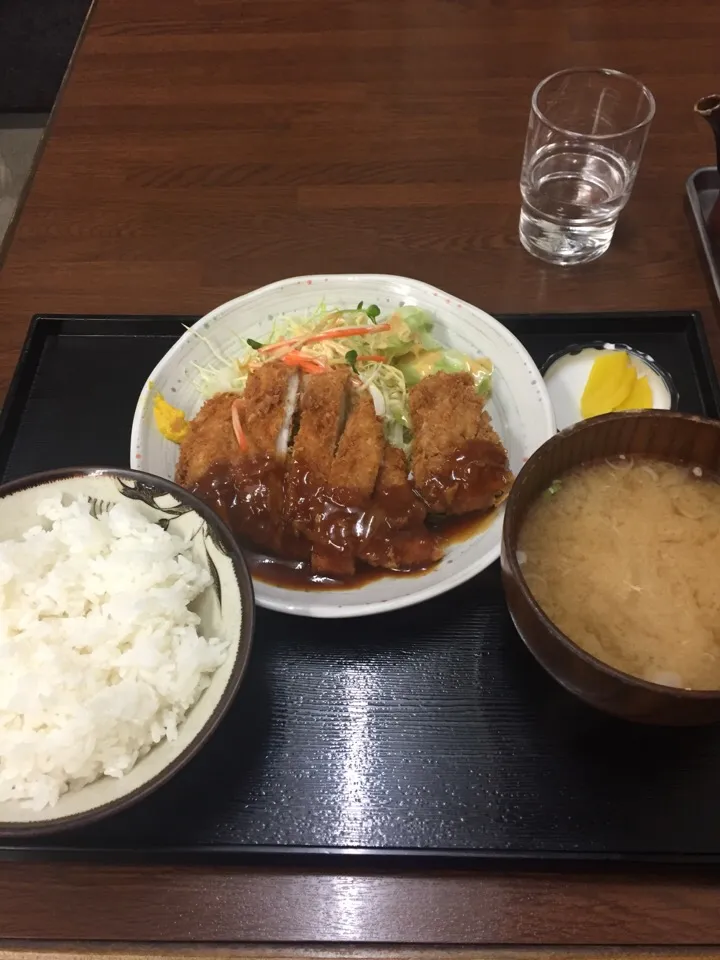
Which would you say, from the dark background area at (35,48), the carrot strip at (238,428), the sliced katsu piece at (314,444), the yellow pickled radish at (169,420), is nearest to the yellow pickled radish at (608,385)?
the sliced katsu piece at (314,444)

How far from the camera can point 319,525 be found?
166 centimetres

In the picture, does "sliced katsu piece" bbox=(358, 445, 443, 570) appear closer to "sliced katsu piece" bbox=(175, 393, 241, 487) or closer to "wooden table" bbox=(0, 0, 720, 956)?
"sliced katsu piece" bbox=(175, 393, 241, 487)

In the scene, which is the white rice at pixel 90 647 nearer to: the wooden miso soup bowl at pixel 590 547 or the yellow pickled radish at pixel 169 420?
the yellow pickled radish at pixel 169 420

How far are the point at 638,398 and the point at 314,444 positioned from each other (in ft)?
2.85

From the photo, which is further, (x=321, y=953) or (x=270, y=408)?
(x=270, y=408)

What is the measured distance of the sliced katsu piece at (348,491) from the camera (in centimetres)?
163

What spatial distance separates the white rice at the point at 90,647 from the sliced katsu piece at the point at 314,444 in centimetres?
35

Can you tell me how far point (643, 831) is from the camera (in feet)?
4.29

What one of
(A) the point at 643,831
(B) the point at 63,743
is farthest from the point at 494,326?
(B) the point at 63,743

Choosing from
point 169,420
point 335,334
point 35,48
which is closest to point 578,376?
point 335,334

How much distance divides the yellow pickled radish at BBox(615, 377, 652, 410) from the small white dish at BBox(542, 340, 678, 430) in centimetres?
1

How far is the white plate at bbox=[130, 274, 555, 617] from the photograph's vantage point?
1544 millimetres

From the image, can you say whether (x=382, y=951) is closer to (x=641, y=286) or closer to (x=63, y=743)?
(x=63, y=743)

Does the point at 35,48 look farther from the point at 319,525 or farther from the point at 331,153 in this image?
the point at 319,525
